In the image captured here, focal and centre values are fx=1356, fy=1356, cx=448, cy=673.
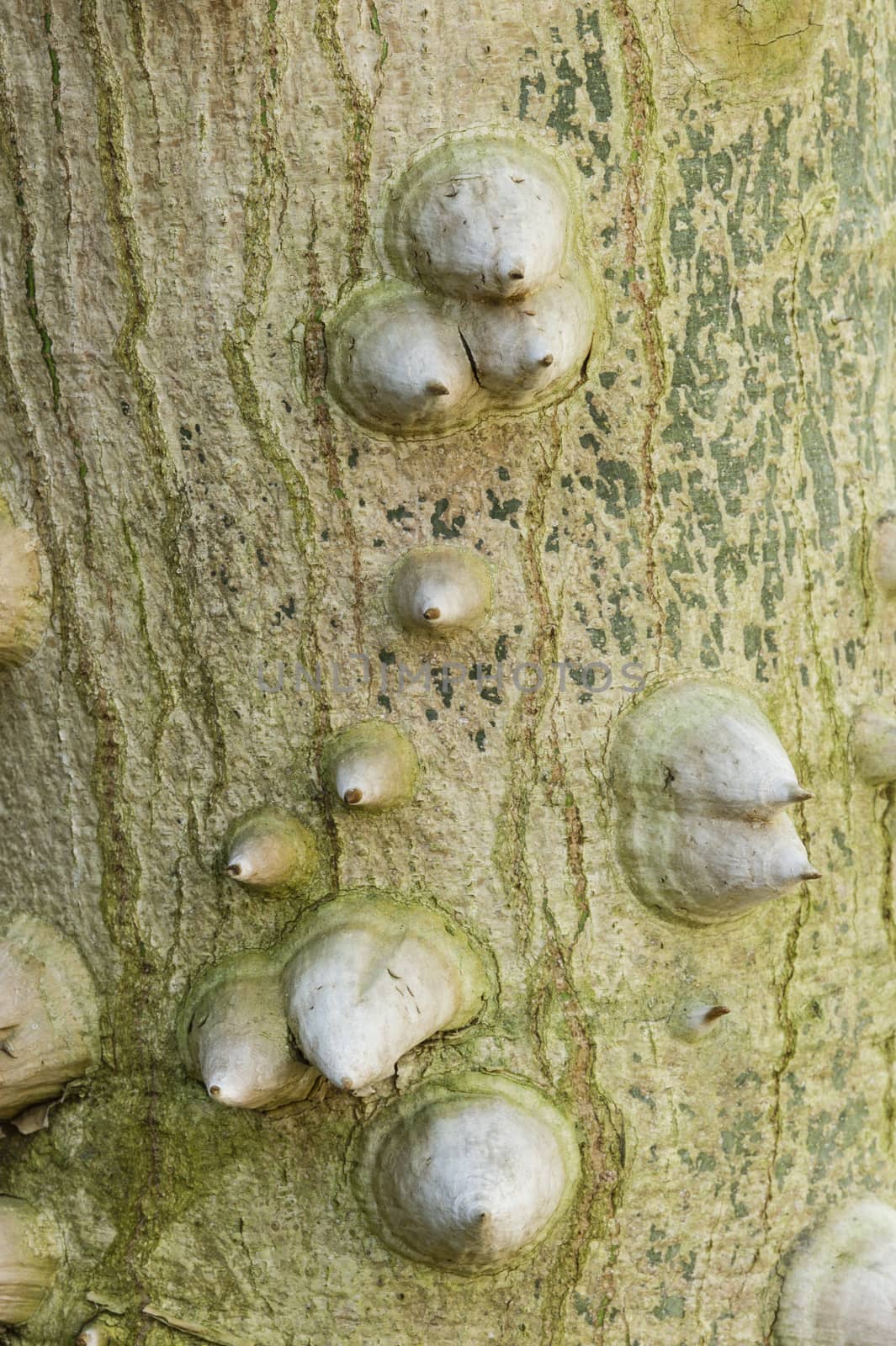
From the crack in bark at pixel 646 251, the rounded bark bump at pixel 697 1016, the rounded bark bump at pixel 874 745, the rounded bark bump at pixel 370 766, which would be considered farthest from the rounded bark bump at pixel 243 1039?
the rounded bark bump at pixel 874 745

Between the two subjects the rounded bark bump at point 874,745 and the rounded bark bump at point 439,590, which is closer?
the rounded bark bump at point 439,590

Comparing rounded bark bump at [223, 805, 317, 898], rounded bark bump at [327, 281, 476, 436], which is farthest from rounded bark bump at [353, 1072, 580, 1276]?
rounded bark bump at [327, 281, 476, 436]

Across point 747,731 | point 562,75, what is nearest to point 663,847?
point 747,731

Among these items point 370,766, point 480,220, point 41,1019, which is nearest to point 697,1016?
point 370,766

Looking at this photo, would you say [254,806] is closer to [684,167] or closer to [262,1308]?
[262,1308]

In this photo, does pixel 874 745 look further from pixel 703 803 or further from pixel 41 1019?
pixel 41 1019

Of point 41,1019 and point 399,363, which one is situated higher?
point 399,363

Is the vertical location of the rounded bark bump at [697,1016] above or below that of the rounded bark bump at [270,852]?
below

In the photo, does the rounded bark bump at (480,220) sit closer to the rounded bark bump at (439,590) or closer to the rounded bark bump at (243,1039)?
the rounded bark bump at (439,590)
